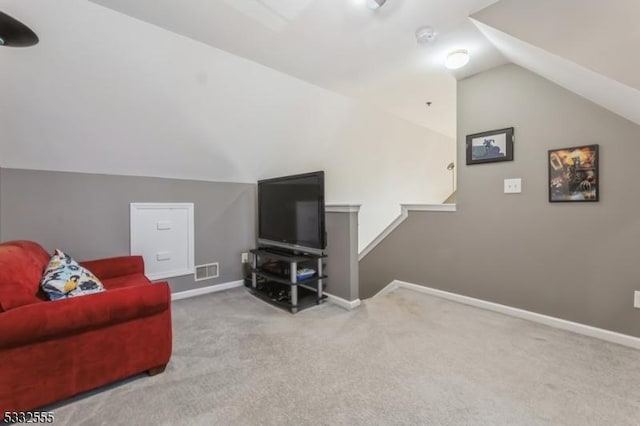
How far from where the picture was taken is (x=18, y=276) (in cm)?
149

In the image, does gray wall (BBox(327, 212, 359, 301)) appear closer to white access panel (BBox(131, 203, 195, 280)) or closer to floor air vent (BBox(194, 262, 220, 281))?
floor air vent (BBox(194, 262, 220, 281))

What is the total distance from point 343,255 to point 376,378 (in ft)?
4.28

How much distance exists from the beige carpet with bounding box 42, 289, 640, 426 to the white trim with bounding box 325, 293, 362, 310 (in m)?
0.23

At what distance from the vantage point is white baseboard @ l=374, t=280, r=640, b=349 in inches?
84.7

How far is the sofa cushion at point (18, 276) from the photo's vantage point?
4.52 ft

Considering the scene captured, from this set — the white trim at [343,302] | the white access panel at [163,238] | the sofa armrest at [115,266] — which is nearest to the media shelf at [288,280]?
the white trim at [343,302]

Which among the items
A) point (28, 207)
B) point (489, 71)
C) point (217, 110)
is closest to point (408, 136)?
point (489, 71)

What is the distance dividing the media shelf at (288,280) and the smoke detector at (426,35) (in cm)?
211

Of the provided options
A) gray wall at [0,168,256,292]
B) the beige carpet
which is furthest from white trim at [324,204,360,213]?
gray wall at [0,168,256,292]

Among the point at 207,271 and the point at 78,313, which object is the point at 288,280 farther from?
the point at 78,313

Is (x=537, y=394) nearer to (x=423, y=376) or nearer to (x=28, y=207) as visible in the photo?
(x=423, y=376)

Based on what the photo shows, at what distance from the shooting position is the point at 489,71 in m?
2.83

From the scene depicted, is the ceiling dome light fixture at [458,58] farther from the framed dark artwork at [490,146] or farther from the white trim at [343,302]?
the white trim at [343,302]

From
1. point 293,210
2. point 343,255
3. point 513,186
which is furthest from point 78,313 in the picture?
point 513,186
